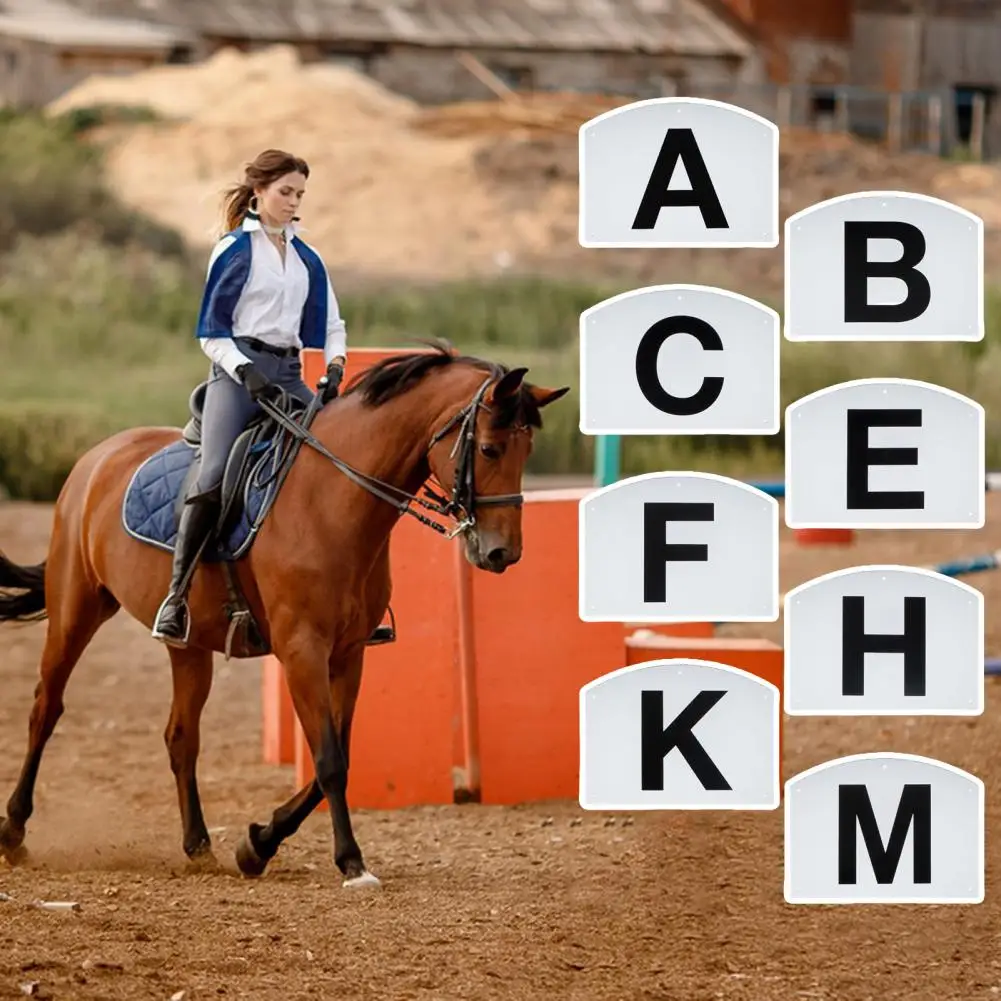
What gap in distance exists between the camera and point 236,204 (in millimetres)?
6832

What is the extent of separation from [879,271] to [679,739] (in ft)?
3.97

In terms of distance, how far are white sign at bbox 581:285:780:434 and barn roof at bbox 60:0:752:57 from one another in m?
19.7

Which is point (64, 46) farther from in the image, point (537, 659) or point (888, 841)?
point (888, 841)

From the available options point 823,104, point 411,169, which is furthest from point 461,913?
point 823,104

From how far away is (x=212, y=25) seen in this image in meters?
23.9

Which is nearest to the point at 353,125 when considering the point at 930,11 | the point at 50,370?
the point at 50,370

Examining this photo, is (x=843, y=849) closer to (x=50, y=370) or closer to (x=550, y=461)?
(x=550, y=461)

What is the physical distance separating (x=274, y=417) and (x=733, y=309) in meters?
2.25

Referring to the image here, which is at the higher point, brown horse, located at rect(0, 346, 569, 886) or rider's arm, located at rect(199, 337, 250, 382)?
rider's arm, located at rect(199, 337, 250, 382)

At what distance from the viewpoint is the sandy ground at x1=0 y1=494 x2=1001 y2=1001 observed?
5344 mm

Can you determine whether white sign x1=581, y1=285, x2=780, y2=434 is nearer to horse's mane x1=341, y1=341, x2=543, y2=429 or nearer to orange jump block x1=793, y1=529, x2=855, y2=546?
horse's mane x1=341, y1=341, x2=543, y2=429

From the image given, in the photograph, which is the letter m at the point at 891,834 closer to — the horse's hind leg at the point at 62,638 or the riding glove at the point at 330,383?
the riding glove at the point at 330,383

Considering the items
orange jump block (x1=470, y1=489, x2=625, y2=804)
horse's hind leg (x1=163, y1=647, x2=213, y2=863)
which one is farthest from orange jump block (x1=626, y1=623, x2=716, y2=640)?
horse's hind leg (x1=163, y1=647, x2=213, y2=863)

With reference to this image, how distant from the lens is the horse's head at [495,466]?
6.15 metres
